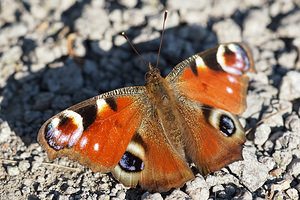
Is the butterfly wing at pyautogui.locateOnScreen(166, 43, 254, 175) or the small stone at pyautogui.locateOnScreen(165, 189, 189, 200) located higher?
the butterfly wing at pyautogui.locateOnScreen(166, 43, 254, 175)

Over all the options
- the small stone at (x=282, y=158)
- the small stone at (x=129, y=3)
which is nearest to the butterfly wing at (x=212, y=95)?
the small stone at (x=282, y=158)

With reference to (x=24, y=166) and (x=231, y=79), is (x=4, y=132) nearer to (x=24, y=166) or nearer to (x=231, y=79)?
(x=24, y=166)

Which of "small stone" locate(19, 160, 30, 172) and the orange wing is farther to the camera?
"small stone" locate(19, 160, 30, 172)

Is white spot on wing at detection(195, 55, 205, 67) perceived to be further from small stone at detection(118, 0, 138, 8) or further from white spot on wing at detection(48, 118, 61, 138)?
small stone at detection(118, 0, 138, 8)

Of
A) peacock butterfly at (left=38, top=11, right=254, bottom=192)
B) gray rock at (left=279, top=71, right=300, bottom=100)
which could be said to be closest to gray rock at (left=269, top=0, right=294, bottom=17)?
gray rock at (left=279, top=71, right=300, bottom=100)

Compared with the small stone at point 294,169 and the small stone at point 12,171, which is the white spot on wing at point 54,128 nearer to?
the small stone at point 12,171

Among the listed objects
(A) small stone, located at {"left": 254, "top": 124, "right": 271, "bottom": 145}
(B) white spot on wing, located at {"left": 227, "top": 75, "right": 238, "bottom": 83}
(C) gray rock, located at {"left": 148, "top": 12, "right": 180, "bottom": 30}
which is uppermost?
(C) gray rock, located at {"left": 148, "top": 12, "right": 180, "bottom": 30}

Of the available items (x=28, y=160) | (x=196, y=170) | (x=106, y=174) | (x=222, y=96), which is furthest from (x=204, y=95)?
(x=28, y=160)
